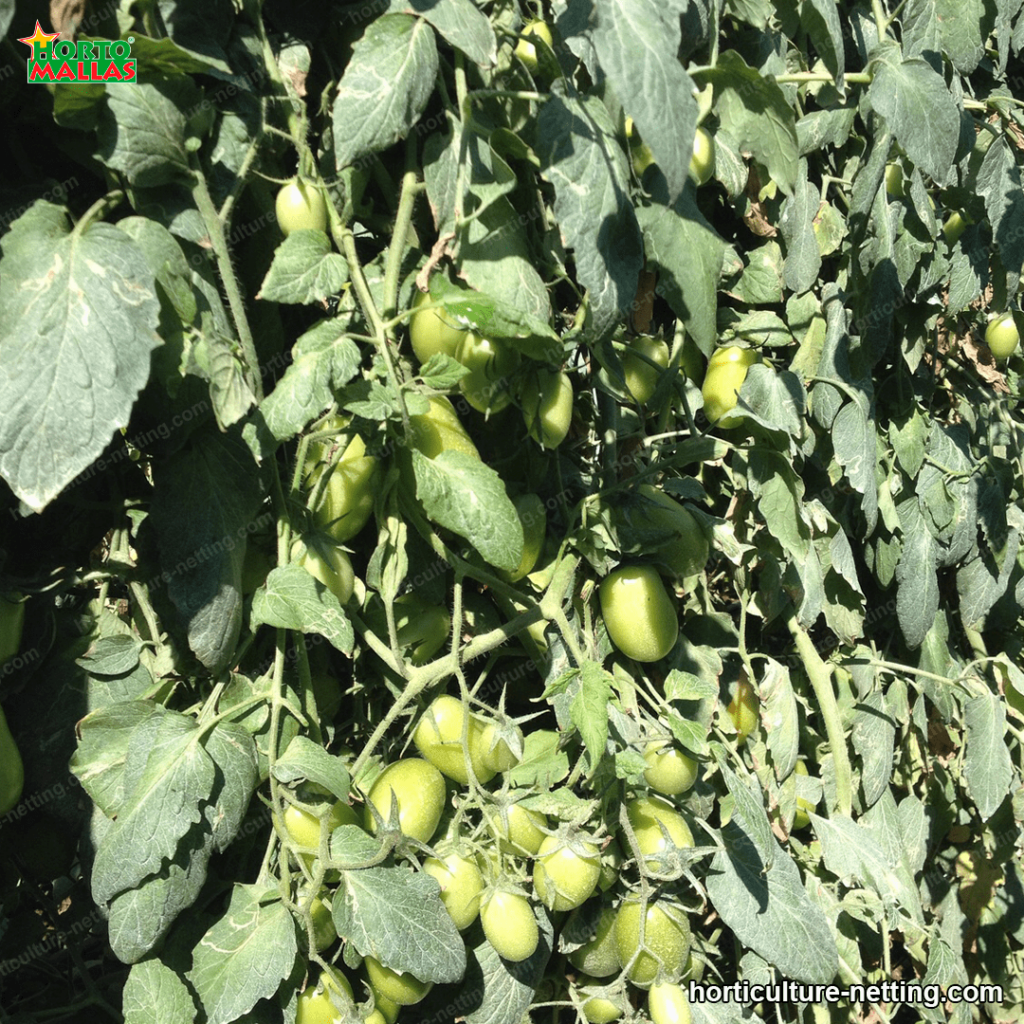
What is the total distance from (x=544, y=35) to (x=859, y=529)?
0.95 meters

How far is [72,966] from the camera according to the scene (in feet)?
3.39

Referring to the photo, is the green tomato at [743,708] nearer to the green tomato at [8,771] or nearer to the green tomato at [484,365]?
the green tomato at [484,365]

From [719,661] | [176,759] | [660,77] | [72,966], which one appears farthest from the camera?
[719,661]

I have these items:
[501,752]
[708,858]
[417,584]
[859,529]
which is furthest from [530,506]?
[859,529]

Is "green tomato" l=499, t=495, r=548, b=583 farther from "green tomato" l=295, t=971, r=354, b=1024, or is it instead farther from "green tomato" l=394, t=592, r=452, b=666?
"green tomato" l=295, t=971, r=354, b=1024

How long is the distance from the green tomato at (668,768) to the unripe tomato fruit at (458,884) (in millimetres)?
222

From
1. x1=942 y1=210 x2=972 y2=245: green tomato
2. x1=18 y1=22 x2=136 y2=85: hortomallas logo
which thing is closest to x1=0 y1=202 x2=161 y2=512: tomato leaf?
x1=18 y1=22 x2=136 y2=85: hortomallas logo

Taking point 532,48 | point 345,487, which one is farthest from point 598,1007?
point 532,48

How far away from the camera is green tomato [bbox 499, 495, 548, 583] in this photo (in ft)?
3.26

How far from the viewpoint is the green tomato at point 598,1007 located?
102 centimetres

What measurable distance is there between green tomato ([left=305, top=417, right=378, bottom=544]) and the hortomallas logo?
35 cm

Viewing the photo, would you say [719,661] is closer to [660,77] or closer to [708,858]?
[708,858]

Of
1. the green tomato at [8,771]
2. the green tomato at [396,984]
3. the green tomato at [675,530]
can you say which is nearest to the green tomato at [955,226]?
Answer: the green tomato at [675,530]

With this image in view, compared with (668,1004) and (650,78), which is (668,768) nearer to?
(668,1004)
